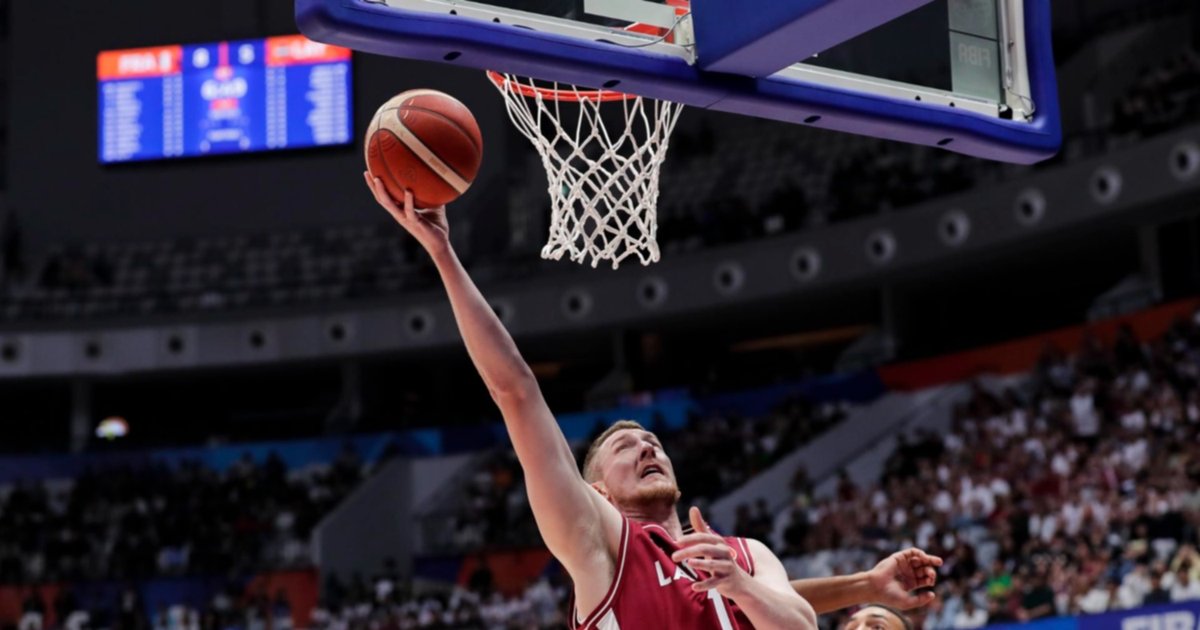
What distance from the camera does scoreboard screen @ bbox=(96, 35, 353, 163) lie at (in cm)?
2088

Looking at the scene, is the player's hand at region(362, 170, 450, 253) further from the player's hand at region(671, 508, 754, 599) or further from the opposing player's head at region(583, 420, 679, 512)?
the player's hand at region(671, 508, 754, 599)

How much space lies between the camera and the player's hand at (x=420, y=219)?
3.01 meters

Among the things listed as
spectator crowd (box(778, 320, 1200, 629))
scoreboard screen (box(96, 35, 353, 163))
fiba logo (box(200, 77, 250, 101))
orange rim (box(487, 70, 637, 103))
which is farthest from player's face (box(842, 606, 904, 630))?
fiba logo (box(200, 77, 250, 101))

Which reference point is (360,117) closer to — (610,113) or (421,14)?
(610,113)

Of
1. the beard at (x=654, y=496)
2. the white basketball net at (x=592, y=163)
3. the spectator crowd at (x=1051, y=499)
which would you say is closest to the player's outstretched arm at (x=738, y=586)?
the beard at (x=654, y=496)

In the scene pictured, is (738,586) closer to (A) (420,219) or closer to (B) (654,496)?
(B) (654,496)

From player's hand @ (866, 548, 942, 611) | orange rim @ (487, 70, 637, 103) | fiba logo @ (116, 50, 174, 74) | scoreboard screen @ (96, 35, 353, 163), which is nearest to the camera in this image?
player's hand @ (866, 548, 942, 611)

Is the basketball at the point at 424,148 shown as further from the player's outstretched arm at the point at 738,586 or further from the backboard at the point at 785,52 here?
the player's outstretched arm at the point at 738,586

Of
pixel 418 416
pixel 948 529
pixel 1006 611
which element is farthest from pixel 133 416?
pixel 1006 611

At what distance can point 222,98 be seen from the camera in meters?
21.2

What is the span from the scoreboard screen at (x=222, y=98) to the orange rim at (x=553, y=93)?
51.8 feet

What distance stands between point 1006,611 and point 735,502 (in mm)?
7049

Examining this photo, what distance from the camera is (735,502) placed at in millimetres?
19078

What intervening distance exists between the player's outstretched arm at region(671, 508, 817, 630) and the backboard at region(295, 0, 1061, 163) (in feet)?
4.76
